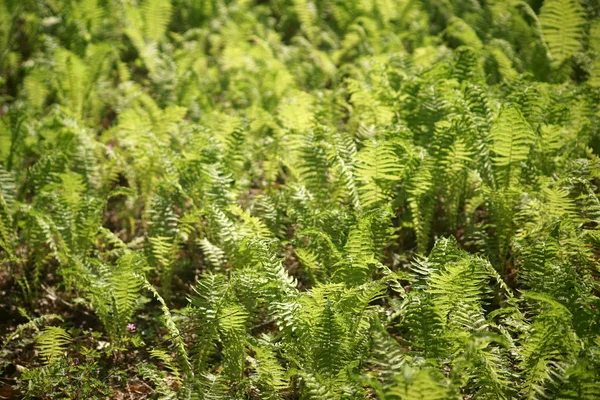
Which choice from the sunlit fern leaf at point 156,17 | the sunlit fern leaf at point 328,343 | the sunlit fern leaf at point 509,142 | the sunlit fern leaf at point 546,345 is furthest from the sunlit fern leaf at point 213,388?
the sunlit fern leaf at point 156,17

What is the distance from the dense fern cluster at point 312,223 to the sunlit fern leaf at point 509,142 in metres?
0.02

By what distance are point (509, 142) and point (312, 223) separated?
1.22 m

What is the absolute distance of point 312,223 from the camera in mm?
3016

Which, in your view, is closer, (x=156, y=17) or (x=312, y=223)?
(x=312, y=223)

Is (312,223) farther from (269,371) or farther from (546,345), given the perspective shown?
(546,345)

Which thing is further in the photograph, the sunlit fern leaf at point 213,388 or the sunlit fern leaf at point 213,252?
the sunlit fern leaf at point 213,252

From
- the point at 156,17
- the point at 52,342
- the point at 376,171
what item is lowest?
the point at 52,342

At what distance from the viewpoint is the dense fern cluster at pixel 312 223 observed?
7.65ft

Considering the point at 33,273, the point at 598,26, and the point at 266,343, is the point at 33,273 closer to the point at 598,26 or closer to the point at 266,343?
the point at 266,343

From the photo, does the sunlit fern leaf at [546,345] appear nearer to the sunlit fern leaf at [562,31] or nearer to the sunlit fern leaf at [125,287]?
the sunlit fern leaf at [125,287]

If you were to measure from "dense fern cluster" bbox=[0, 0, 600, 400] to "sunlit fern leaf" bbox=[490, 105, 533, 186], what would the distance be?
18 millimetres

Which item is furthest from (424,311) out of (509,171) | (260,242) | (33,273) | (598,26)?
(598,26)

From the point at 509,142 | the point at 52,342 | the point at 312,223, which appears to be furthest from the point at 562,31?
the point at 52,342

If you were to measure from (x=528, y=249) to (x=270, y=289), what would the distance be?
1238 mm
